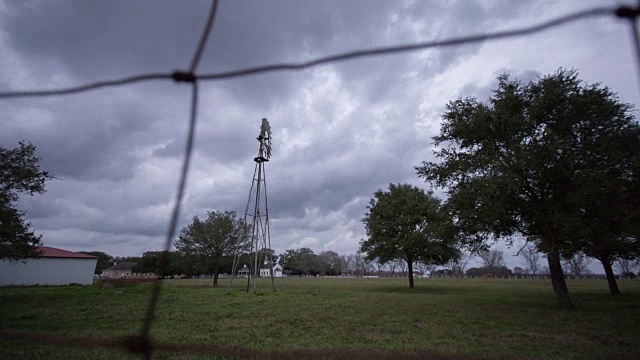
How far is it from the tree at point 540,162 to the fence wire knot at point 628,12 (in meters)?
10.8

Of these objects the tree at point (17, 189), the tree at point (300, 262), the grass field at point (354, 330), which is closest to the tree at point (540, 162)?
the grass field at point (354, 330)

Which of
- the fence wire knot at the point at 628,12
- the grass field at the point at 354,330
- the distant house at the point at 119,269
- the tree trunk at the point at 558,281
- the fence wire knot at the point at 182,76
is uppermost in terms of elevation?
the distant house at the point at 119,269

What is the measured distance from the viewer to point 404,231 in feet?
87.1

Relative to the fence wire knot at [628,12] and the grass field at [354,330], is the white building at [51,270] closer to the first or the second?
the grass field at [354,330]

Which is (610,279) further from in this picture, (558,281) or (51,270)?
(51,270)

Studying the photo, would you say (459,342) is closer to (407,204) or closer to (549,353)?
(549,353)

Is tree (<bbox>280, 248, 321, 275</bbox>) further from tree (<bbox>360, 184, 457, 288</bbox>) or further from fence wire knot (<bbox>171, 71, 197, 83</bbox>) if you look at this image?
fence wire knot (<bbox>171, 71, 197, 83</bbox>)

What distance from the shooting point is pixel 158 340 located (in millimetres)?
6746

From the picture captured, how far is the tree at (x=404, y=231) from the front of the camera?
25.7 metres

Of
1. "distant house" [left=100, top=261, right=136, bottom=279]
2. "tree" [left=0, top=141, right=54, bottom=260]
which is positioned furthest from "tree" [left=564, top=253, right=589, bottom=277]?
"distant house" [left=100, top=261, right=136, bottom=279]

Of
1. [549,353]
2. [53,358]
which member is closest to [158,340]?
[53,358]

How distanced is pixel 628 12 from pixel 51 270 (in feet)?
142

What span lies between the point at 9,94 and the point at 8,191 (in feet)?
56.7

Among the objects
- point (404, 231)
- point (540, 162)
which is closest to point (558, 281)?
point (540, 162)
